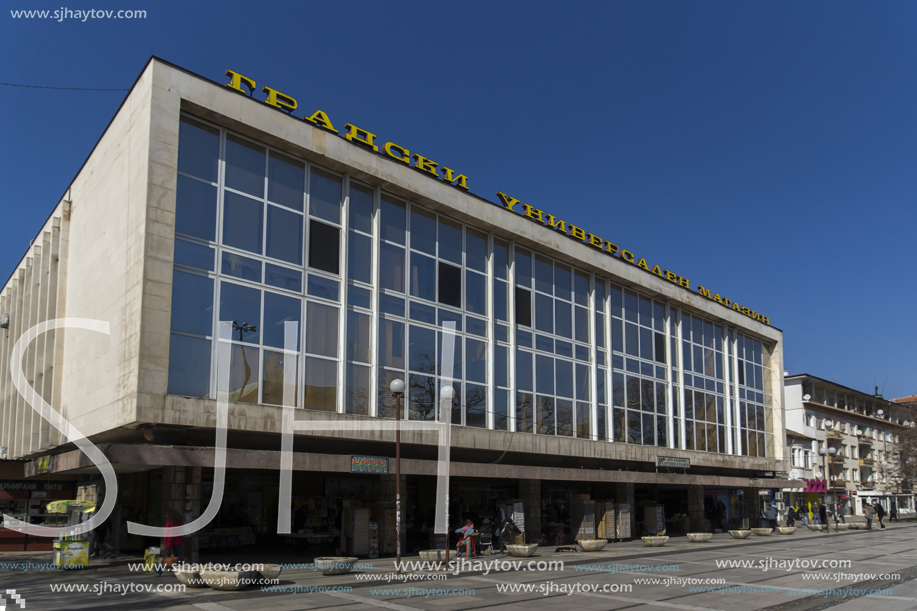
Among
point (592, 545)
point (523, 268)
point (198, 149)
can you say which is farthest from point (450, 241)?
point (592, 545)

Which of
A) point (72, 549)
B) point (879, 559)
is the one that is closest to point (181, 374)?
point (72, 549)

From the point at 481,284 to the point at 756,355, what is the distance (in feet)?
85.7

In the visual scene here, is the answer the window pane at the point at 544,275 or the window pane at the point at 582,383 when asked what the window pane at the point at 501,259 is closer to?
the window pane at the point at 544,275

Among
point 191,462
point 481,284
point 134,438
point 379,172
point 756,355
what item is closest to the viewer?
point 191,462

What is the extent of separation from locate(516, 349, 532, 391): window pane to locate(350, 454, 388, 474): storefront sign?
7815 mm

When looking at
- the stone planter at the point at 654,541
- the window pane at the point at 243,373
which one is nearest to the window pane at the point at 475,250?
the window pane at the point at 243,373

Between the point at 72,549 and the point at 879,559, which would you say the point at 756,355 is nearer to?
the point at 879,559

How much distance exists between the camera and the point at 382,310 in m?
23.9

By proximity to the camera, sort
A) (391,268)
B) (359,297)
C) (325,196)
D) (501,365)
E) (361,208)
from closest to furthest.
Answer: (325,196), (359,297), (361,208), (391,268), (501,365)

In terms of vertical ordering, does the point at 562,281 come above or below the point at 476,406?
above

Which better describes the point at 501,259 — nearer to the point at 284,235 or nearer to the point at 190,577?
the point at 284,235

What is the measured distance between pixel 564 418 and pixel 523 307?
16.7 ft

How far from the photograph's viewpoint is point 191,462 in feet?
58.7

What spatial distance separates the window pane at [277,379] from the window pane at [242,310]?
2.41 ft
